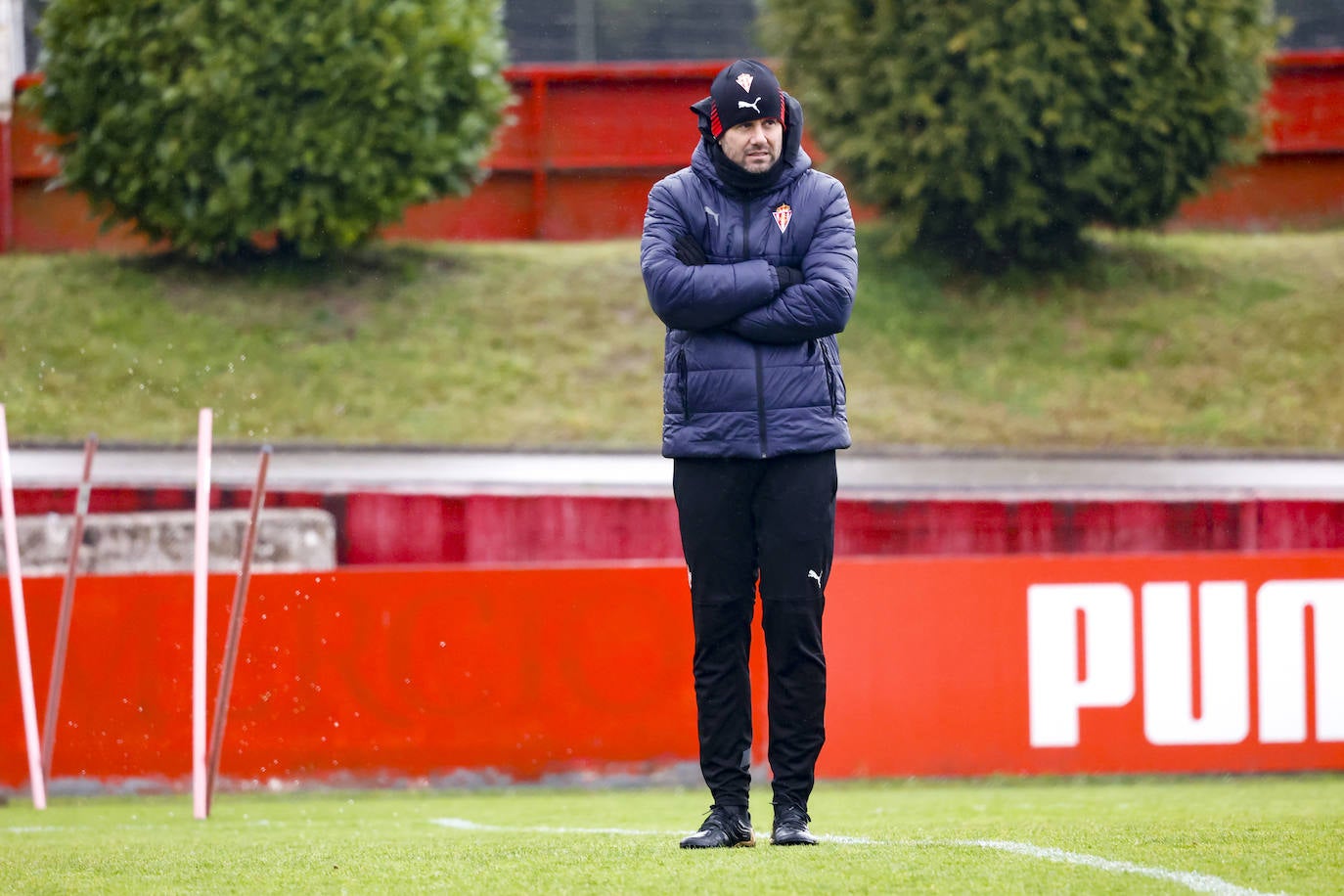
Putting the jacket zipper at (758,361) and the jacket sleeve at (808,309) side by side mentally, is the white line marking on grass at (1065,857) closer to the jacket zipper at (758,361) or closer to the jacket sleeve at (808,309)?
the jacket zipper at (758,361)

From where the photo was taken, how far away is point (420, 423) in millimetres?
17688

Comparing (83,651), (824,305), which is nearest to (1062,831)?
(824,305)

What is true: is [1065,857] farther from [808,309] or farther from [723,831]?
[808,309]

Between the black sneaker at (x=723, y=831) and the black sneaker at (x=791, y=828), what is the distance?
0.26 feet

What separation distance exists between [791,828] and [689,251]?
146 cm

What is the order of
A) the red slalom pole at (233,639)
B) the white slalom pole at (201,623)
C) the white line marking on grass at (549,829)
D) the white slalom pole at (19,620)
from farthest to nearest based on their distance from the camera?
1. the white slalom pole at (19,620)
2. the red slalom pole at (233,639)
3. the white slalom pole at (201,623)
4. the white line marking on grass at (549,829)

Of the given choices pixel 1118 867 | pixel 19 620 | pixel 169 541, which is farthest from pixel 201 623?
pixel 169 541

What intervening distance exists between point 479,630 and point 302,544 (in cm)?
306

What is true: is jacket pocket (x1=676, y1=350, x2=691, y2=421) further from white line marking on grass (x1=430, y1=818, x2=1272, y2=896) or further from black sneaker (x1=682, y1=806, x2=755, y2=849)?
white line marking on grass (x1=430, y1=818, x2=1272, y2=896)

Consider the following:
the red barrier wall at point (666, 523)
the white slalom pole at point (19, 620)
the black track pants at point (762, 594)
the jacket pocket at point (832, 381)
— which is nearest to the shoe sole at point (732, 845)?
the black track pants at point (762, 594)

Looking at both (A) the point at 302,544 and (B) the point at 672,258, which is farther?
(A) the point at 302,544

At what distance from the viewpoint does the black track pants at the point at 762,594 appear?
4.49 metres

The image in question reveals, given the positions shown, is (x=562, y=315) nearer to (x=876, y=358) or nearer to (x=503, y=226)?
(x=876, y=358)

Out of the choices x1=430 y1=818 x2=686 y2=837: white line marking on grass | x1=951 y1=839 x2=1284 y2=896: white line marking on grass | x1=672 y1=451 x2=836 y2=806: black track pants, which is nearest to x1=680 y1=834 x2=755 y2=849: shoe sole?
x1=672 y1=451 x2=836 y2=806: black track pants
